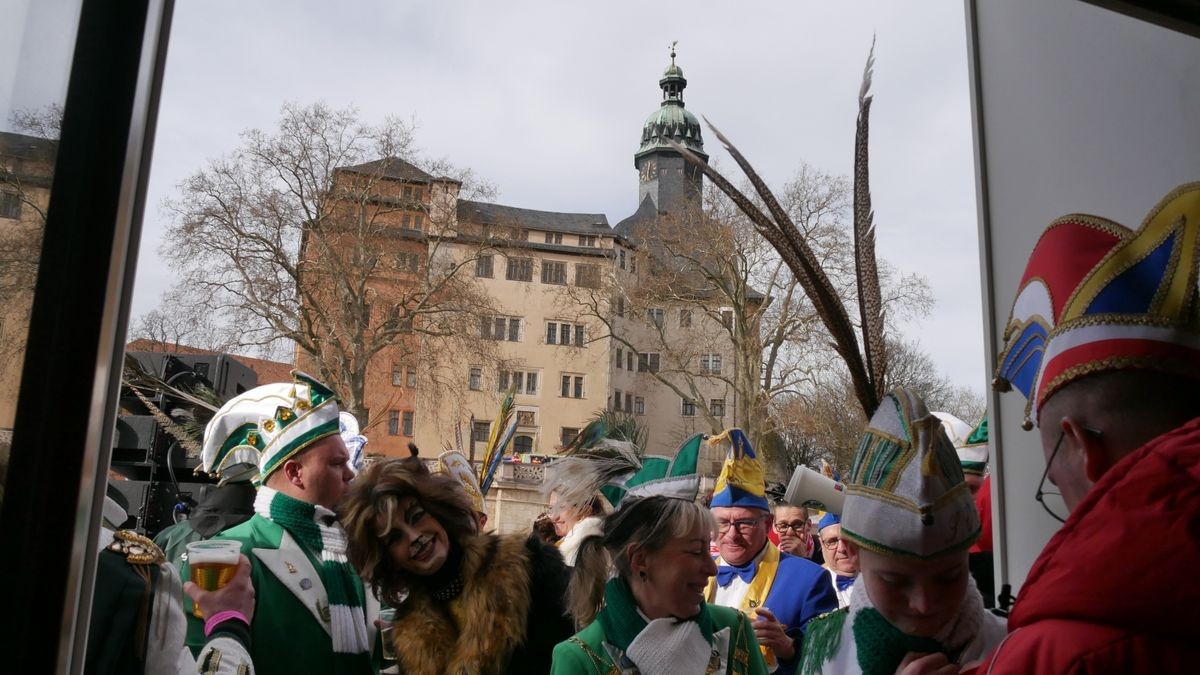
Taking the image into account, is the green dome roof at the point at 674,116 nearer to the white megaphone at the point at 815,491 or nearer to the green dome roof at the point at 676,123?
the green dome roof at the point at 676,123

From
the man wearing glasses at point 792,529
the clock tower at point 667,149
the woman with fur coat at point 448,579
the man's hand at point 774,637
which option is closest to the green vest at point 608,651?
the woman with fur coat at point 448,579

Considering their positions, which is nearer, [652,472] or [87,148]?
[87,148]

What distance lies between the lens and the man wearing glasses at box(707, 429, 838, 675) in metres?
Result: 4.43

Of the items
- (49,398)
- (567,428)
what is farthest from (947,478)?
(567,428)

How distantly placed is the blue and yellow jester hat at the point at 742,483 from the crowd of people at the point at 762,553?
1 cm

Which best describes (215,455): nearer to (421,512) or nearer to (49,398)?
(421,512)

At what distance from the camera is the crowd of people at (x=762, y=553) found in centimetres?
119

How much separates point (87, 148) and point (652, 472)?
260 cm

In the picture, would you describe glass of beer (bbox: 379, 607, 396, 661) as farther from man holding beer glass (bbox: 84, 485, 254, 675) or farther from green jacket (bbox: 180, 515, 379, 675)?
man holding beer glass (bbox: 84, 485, 254, 675)

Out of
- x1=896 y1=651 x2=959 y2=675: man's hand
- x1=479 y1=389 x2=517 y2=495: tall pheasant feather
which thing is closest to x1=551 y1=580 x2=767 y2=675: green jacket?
x1=896 y1=651 x2=959 y2=675: man's hand

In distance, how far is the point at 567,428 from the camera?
60.5 metres

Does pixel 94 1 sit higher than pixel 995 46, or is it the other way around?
pixel 995 46

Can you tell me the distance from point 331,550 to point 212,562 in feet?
2.47

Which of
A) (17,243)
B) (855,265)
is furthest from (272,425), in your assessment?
(17,243)
